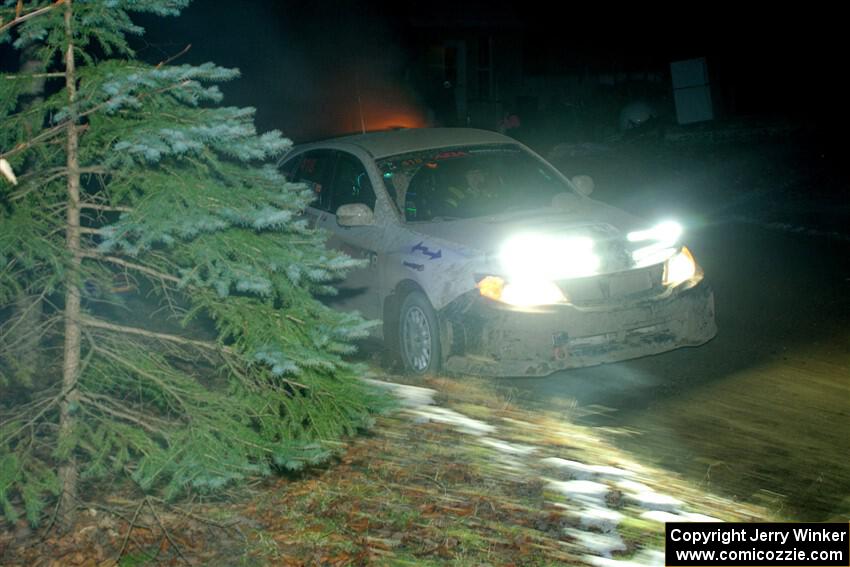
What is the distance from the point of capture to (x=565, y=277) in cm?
733

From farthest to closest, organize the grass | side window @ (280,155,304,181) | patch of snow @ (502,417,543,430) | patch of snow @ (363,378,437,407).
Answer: side window @ (280,155,304,181) < patch of snow @ (363,378,437,407) < patch of snow @ (502,417,543,430) < the grass

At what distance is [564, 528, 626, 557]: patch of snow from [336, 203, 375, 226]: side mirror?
3.98 m

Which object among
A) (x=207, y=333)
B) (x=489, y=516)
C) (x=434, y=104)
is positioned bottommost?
(x=489, y=516)

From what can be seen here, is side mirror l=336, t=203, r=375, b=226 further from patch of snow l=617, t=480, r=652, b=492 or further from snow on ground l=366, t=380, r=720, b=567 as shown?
patch of snow l=617, t=480, r=652, b=492

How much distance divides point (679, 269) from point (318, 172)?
3457mm

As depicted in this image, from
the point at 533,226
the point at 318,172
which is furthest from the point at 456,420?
the point at 318,172

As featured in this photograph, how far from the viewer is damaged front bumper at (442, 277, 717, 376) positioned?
7191 mm

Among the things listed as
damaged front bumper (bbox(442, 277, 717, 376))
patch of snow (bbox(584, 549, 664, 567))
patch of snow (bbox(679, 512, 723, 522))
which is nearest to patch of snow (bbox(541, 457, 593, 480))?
patch of snow (bbox(679, 512, 723, 522))

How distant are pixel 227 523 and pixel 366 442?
50.3 inches

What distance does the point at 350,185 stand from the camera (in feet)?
30.0

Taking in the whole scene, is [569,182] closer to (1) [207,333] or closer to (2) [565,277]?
(2) [565,277]

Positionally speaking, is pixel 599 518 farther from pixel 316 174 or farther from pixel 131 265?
pixel 316 174

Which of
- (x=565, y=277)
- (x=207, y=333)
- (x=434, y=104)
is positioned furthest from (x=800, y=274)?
(x=434, y=104)

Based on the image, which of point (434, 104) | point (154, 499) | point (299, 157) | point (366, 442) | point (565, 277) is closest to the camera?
point (154, 499)
